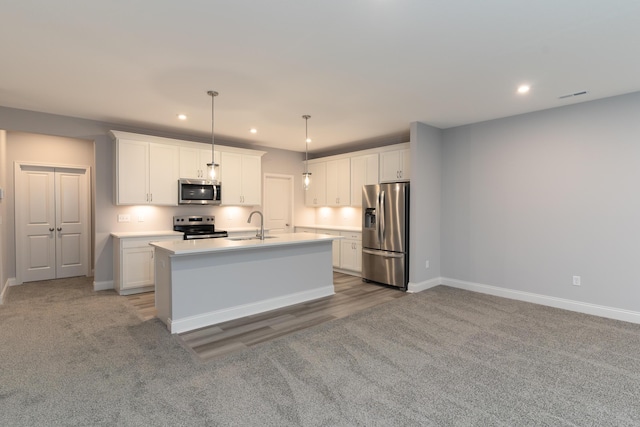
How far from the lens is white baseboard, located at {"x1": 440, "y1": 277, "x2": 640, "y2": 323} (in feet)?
12.8

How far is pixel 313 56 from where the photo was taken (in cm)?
296

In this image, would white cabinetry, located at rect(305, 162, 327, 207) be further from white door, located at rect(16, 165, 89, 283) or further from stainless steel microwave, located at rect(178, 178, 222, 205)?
white door, located at rect(16, 165, 89, 283)

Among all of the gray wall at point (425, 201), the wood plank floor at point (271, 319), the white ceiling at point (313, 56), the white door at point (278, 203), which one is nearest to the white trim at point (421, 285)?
the gray wall at point (425, 201)

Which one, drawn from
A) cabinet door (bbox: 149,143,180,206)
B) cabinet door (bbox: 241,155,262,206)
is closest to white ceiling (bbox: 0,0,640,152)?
cabinet door (bbox: 149,143,180,206)

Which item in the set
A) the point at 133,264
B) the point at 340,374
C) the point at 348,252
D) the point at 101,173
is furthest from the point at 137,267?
the point at 340,374

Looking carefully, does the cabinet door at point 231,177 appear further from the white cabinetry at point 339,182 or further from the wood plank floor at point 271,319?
the wood plank floor at point 271,319

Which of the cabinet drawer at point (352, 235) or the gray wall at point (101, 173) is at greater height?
the gray wall at point (101, 173)

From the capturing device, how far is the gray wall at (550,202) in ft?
12.8

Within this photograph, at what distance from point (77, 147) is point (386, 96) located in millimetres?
5755

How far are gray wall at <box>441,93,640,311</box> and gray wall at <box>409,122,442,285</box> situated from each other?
152 millimetres

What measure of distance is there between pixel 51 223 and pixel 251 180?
3.66 m

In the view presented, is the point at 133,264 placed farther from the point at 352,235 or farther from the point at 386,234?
the point at 386,234

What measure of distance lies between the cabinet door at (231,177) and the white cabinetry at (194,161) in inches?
8.5

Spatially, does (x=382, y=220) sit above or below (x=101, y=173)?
below
